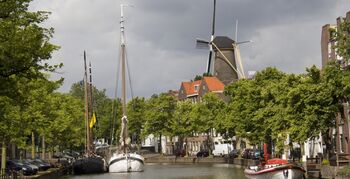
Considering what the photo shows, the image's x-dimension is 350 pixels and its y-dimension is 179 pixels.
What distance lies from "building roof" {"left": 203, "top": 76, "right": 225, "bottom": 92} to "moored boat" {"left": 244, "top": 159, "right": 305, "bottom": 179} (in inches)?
3916

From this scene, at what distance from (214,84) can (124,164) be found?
79883 mm

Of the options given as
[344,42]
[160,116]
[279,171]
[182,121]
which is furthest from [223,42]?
[344,42]

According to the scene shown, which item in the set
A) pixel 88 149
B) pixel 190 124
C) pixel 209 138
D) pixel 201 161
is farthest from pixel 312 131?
pixel 209 138

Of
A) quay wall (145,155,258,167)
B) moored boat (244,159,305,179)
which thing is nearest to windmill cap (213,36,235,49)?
quay wall (145,155,258,167)

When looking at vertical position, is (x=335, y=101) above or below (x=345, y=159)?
above

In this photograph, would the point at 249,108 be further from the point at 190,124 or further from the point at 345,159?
the point at 190,124

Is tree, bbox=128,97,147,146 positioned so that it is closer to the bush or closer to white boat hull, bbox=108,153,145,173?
white boat hull, bbox=108,153,145,173

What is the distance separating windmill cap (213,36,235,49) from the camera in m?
165

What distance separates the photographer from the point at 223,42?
546 ft

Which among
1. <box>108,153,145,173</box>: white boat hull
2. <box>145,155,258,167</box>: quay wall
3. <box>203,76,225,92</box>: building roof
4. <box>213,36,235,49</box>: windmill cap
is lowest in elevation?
<box>145,155,258,167</box>: quay wall

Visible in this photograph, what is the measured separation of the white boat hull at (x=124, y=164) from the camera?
79.9 m

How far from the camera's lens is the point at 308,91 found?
5606 centimetres

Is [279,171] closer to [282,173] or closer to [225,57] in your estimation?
[282,173]

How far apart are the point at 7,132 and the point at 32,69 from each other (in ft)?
53.8
